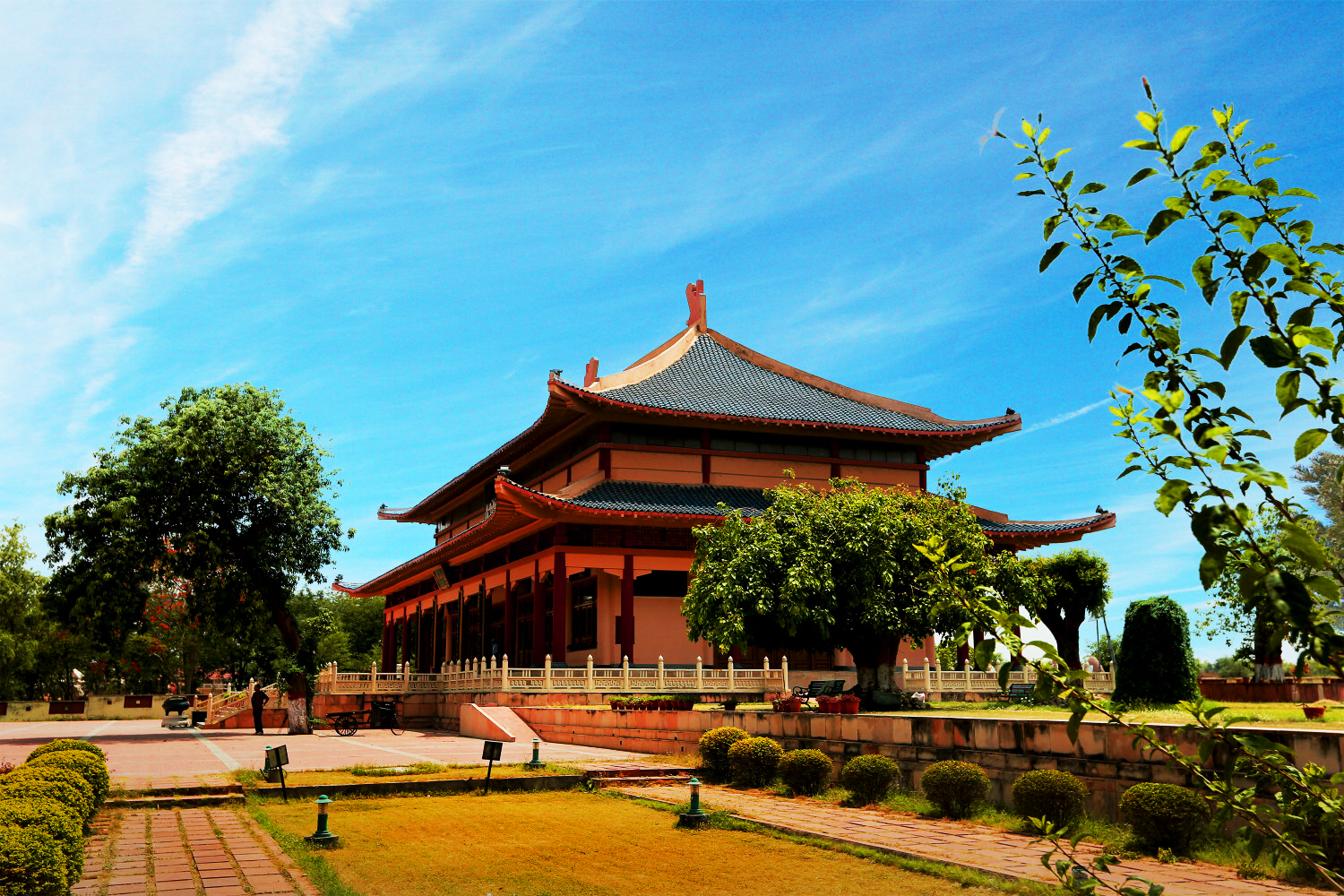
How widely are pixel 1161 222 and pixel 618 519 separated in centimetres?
2883

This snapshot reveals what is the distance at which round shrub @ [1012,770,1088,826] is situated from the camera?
1022 cm

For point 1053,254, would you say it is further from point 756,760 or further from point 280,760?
point 756,760

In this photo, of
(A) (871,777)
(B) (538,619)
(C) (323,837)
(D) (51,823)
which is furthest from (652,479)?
(D) (51,823)

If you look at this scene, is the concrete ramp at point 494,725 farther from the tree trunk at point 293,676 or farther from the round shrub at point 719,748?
the round shrub at point 719,748

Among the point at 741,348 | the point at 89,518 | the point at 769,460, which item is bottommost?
the point at 89,518

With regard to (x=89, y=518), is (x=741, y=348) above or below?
above

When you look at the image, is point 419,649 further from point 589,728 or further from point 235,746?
point 589,728

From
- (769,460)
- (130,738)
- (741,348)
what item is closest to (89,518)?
(130,738)

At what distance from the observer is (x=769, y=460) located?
117 ft

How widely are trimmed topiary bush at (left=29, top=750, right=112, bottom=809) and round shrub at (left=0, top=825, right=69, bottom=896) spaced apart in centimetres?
376

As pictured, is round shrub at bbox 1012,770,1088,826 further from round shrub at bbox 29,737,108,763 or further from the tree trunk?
the tree trunk

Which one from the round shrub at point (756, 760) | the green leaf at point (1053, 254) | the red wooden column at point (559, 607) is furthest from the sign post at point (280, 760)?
A: the red wooden column at point (559, 607)

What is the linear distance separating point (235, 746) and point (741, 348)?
24.4m

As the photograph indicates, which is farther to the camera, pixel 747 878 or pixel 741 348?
pixel 741 348
